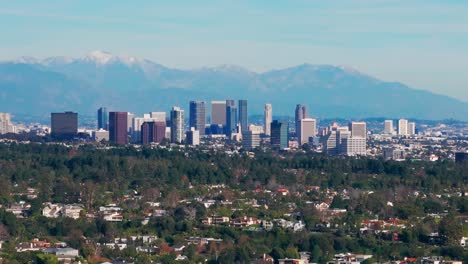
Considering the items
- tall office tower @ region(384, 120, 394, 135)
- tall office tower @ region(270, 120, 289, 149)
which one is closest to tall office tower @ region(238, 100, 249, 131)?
tall office tower @ region(384, 120, 394, 135)

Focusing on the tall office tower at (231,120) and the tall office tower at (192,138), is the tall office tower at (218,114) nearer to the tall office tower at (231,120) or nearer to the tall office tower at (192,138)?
the tall office tower at (231,120)

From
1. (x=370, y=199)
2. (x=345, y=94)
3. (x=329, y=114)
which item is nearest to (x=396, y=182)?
(x=370, y=199)

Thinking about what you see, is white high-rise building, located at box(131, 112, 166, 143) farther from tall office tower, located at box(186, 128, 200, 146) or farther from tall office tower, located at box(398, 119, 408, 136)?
tall office tower, located at box(398, 119, 408, 136)

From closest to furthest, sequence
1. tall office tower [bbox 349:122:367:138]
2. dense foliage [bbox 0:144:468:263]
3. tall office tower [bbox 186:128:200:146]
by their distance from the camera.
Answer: dense foliage [bbox 0:144:468:263], tall office tower [bbox 186:128:200:146], tall office tower [bbox 349:122:367:138]

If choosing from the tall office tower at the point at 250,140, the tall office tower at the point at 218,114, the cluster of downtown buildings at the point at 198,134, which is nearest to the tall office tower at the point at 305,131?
the cluster of downtown buildings at the point at 198,134

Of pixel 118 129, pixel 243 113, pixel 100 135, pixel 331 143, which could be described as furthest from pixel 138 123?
pixel 331 143
